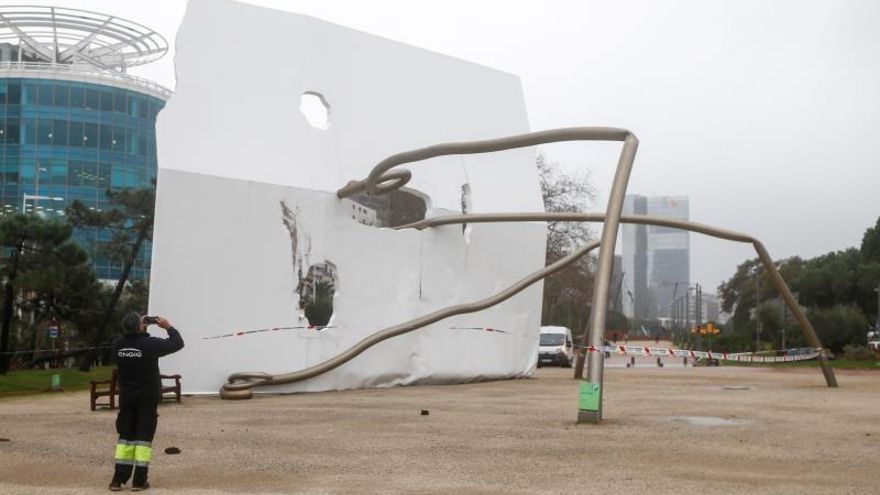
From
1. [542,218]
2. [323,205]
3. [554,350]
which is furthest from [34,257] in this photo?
[554,350]

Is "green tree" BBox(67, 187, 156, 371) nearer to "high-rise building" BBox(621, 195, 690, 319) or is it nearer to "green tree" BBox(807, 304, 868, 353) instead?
"green tree" BBox(807, 304, 868, 353)

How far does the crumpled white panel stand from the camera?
18359 mm

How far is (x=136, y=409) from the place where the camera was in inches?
314

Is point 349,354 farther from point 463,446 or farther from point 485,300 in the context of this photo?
point 463,446

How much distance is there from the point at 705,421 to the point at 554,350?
73.7 feet

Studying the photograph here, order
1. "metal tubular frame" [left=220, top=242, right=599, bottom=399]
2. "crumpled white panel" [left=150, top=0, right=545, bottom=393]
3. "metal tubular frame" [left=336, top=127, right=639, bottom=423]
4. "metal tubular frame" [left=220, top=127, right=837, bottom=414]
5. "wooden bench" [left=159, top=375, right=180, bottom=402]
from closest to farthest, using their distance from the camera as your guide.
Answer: "metal tubular frame" [left=336, top=127, right=639, bottom=423] → "metal tubular frame" [left=220, top=127, right=837, bottom=414] → "wooden bench" [left=159, top=375, right=180, bottom=402] → "metal tubular frame" [left=220, top=242, right=599, bottom=399] → "crumpled white panel" [left=150, top=0, right=545, bottom=393]

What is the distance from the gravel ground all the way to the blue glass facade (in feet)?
150

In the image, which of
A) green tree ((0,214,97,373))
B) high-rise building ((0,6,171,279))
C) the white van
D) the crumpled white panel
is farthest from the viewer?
high-rise building ((0,6,171,279))

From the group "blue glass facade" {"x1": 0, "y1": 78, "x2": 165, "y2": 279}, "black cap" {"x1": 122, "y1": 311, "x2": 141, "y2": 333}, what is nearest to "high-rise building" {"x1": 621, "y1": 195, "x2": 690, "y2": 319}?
"blue glass facade" {"x1": 0, "y1": 78, "x2": 165, "y2": 279}

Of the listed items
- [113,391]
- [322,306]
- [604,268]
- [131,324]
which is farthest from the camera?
[322,306]

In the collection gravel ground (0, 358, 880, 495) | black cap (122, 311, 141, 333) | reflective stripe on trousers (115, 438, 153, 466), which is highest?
black cap (122, 311, 141, 333)

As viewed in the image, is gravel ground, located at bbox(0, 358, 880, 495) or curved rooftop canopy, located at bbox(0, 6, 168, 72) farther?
curved rooftop canopy, located at bbox(0, 6, 168, 72)

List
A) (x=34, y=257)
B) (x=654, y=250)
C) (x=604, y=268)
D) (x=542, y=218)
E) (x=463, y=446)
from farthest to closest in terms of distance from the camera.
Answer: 1. (x=654, y=250)
2. (x=34, y=257)
3. (x=542, y=218)
4. (x=604, y=268)
5. (x=463, y=446)

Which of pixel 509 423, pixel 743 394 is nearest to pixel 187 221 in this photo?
pixel 509 423
